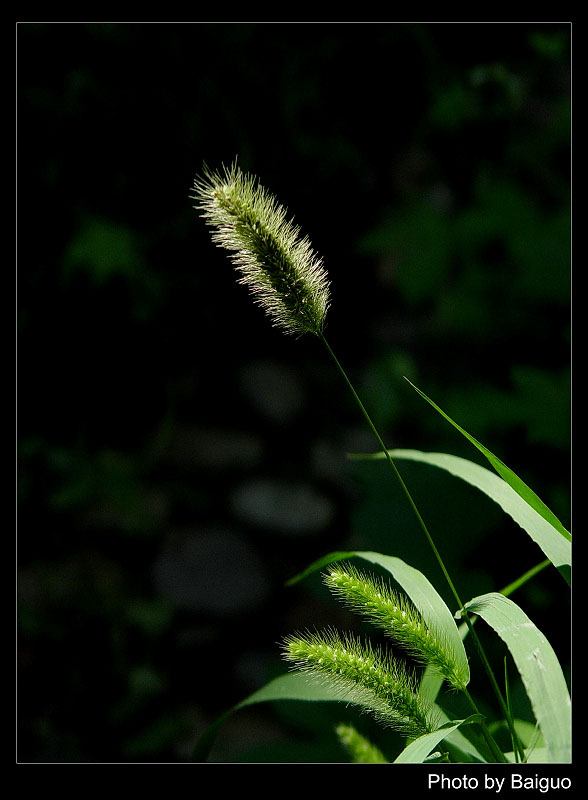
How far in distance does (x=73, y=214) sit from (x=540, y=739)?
124 inches

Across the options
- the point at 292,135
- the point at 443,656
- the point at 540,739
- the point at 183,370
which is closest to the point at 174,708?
the point at 183,370

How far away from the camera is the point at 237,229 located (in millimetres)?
768

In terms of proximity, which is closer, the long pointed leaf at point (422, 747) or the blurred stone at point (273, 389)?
the long pointed leaf at point (422, 747)

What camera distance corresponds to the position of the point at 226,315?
3754mm

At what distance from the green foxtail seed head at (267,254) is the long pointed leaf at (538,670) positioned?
369 millimetres

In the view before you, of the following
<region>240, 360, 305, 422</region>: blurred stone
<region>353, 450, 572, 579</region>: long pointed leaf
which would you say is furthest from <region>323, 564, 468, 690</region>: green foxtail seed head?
<region>240, 360, 305, 422</region>: blurred stone

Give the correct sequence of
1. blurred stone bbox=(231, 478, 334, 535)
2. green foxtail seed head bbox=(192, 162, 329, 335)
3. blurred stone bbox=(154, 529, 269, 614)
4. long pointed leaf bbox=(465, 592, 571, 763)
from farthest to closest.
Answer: blurred stone bbox=(231, 478, 334, 535) < blurred stone bbox=(154, 529, 269, 614) < green foxtail seed head bbox=(192, 162, 329, 335) < long pointed leaf bbox=(465, 592, 571, 763)

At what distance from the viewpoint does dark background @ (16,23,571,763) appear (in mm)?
2699

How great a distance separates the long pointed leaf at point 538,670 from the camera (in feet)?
2.16

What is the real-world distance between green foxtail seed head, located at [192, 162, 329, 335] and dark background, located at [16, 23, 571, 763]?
1.72 m

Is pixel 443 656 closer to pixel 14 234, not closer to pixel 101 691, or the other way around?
pixel 14 234

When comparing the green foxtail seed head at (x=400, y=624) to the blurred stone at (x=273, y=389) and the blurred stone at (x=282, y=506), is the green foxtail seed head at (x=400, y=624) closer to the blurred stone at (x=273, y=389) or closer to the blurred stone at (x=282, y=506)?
the blurred stone at (x=282, y=506)

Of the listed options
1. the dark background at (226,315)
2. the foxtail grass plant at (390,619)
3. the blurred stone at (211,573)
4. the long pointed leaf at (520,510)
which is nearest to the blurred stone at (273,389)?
the dark background at (226,315)

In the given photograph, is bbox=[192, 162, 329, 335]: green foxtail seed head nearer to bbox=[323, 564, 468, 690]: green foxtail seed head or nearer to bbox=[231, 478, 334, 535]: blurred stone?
bbox=[323, 564, 468, 690]: green foxtail seed head
